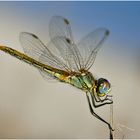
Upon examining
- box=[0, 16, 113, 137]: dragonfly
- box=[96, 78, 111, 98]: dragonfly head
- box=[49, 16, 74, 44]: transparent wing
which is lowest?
box=[96, 78, 111, 98]: dragonfly head

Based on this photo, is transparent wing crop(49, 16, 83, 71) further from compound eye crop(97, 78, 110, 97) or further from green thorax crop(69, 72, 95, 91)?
compound eye crop(97, 78, 110, 97)

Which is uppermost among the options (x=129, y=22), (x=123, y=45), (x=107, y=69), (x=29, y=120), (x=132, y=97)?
(x=129, y=22)

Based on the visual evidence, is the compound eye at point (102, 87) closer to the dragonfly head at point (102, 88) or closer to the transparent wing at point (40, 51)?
the dragonfly head at point (102, 88)

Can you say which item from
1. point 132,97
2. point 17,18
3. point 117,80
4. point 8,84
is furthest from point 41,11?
point 132,97

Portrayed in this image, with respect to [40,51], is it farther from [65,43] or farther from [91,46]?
[91,46]

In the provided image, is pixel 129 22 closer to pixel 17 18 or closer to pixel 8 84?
pixel 17 18

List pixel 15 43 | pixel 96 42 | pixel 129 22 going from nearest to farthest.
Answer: pixel 96 42 → pixel 15 43 → pixel 129 22

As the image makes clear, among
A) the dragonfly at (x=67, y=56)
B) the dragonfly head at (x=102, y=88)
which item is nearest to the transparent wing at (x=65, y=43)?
the dragonfly at (x=67, y=56)

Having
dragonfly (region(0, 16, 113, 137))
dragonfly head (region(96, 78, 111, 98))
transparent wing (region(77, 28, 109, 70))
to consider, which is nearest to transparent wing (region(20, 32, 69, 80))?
dragonfly (region(0, 16, 113, 137))
